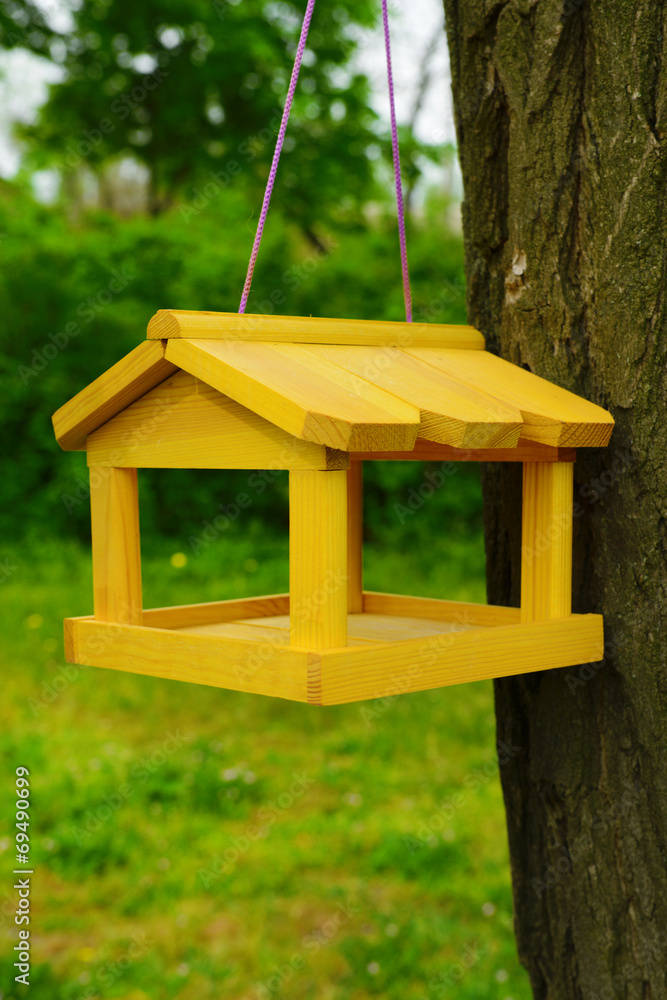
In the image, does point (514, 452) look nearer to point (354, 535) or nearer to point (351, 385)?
point (351, 385)

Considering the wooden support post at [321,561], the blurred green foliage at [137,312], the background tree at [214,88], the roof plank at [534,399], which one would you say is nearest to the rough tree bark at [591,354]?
the roof plank at [534,399]

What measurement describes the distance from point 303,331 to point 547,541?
508 millimetres

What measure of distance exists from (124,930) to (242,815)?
67 cm

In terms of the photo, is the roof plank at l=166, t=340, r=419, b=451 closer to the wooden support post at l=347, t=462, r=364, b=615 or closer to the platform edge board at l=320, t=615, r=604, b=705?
the platform edge board at l=320, t=615, r=604, b=705

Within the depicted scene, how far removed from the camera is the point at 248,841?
3.61 metres

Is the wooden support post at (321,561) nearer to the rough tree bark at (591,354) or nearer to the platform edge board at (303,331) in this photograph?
the platform edge board at (303,331)

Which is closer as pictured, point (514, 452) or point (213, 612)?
point (514, 452)

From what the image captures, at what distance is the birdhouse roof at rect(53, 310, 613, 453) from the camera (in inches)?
50.4

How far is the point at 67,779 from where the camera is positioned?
3.88m

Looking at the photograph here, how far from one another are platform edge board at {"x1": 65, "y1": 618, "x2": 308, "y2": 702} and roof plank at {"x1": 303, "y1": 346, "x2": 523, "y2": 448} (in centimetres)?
36

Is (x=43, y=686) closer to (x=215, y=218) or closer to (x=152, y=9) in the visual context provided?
(x=215, y=218)

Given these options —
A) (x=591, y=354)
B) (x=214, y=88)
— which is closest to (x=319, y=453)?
(x=591, y=354)

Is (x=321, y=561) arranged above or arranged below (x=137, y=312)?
below

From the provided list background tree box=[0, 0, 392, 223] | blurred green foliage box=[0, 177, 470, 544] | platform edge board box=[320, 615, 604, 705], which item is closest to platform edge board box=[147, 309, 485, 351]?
platform edge board box=[320, 615, 604, 705]
